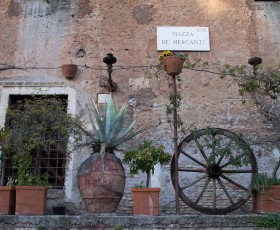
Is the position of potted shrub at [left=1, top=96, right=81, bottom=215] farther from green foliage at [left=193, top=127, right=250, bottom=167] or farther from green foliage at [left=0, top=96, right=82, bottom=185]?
green foliage at [left=193, top=127, right=250, bottom=167]

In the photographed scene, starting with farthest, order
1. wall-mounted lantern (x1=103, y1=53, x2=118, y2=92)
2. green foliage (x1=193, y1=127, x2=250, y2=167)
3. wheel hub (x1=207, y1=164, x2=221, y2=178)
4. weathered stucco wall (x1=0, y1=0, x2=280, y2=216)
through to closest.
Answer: weathered stucco wall (x1=0, y1=0, x2=280, y2=216) < wall-mounted lantern (x1=103, y1=53, x2=118, y2=92) < wheel hub (x1=207, y1=164, x2=221, y2=178) < green foliage (x1=193, y1=127, x2=250, y2=167)

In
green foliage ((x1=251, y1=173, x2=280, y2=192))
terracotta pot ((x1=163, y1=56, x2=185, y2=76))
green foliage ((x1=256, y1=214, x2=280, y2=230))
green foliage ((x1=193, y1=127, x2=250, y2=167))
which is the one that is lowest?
green foliage ((x1=256, y1=214, x2=280, y2=230))

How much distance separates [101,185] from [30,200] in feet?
3.04

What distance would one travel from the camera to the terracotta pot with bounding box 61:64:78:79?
23.7 feet

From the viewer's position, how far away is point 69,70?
285 inches

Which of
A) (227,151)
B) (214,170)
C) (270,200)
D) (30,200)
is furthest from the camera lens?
(214,170)

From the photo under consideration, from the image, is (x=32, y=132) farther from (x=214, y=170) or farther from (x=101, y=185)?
(x=214, y=170)

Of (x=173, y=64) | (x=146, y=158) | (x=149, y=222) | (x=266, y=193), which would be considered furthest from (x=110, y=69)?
(x=266, y=193)

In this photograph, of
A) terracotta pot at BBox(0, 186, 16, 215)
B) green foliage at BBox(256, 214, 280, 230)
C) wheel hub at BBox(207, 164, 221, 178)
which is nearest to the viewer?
green foliage at BBox(256, 214, 280, 230)

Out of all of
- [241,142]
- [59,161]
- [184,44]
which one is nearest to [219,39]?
[184,44]

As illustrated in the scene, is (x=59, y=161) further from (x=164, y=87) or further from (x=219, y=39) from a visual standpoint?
(x=219, y=39)

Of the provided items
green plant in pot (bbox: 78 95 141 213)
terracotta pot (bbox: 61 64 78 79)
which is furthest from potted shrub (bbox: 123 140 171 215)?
terracotta pot (bbox: 61 64 78 79)

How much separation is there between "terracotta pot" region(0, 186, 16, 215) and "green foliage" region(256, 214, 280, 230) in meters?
2.96

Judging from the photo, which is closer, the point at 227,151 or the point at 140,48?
the point at 227,151
